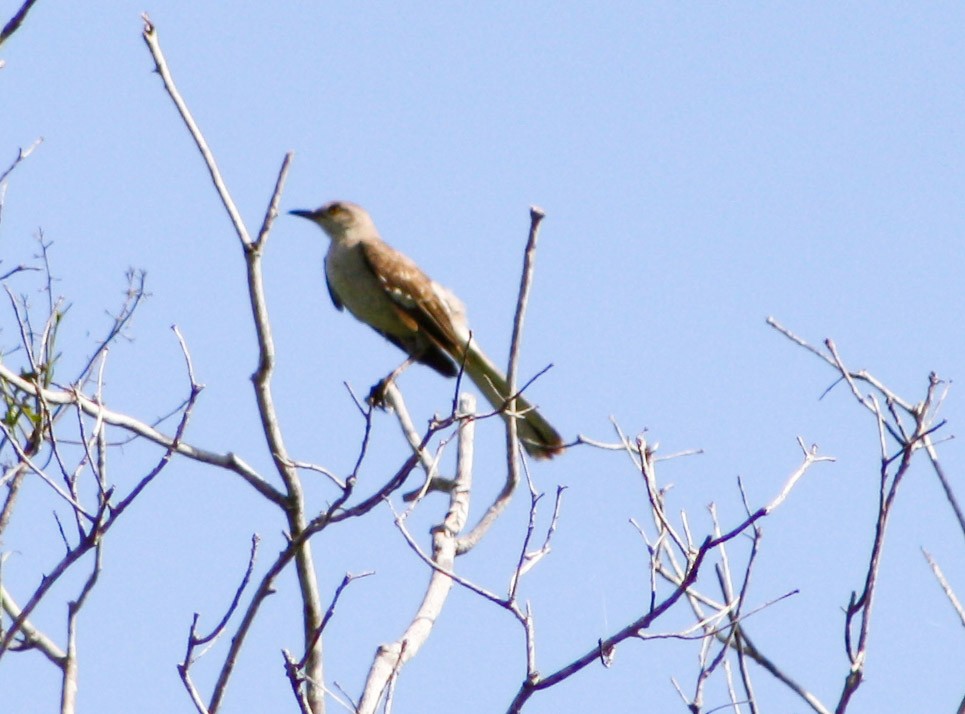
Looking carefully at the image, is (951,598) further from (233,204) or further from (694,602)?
(233,204)

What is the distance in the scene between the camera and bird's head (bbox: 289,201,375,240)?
766cm

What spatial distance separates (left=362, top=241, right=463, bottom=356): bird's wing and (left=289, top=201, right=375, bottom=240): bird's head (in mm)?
435

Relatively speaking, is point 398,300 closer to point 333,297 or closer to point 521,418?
point 333,297

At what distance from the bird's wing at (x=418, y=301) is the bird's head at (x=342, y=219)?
17.1 inches

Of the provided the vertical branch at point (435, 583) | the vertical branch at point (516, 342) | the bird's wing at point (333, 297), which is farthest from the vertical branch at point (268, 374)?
the bird's wing at point (333, 297)

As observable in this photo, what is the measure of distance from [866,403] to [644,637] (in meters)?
0.90

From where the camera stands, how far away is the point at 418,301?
697 centimetres

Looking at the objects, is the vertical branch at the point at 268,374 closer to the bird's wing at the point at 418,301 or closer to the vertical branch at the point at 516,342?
the vertical branch at the point at 516,342

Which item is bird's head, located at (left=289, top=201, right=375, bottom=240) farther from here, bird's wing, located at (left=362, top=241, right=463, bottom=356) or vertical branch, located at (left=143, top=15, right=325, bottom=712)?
vertical branch, located at (left=143, top=15, right=325, bottom=712)

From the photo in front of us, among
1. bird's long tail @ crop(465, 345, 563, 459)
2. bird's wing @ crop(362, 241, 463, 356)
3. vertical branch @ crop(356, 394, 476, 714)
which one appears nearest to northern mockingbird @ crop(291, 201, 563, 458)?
bird's wing @ crop(362, 241, 463, 356)

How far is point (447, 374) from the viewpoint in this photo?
704 centimetres

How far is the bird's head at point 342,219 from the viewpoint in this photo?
7.66 metres

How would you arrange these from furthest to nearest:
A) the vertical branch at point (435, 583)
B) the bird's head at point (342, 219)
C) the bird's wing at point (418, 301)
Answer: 1. the bird's head at point (342, 219)
2. the bird's wing at point (418, 301)
3. the vertical branch at point (435, 583)

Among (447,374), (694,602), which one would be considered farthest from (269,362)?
(447,374)
